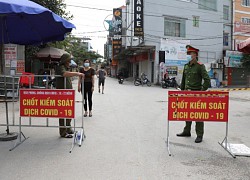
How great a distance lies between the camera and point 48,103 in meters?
5.53

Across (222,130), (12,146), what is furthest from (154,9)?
(12,146)

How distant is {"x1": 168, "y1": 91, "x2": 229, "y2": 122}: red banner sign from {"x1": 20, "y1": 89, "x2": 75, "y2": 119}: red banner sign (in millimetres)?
1960

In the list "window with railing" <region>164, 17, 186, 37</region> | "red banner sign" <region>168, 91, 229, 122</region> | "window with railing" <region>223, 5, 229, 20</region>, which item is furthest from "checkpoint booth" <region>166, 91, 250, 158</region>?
"window with railing" <region>223, 5, 229, 20</region>

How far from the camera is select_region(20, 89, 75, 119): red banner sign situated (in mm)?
5461

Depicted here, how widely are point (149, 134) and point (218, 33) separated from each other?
2740 cm

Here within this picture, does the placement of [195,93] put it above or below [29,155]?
above

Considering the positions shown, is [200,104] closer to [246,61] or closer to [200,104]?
[200,104]

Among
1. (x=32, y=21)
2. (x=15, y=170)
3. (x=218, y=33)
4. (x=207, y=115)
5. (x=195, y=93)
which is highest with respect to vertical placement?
(x=218, y=33)

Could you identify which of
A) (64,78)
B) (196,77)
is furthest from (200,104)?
(64,78)

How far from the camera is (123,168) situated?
14.4 ft

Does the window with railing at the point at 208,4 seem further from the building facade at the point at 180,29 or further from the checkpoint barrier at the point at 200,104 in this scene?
the checkpoint barrier at the point at 200,104

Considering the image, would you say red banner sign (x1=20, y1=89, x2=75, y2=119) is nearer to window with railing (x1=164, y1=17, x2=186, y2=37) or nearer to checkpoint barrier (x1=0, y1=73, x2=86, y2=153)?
checkpoint barrier (x1=0, y1=73, x2=86, y2=153)

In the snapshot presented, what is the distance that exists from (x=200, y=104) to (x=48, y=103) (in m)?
2.97

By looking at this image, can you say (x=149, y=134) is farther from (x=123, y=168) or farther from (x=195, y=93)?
(x=123, y=168)
